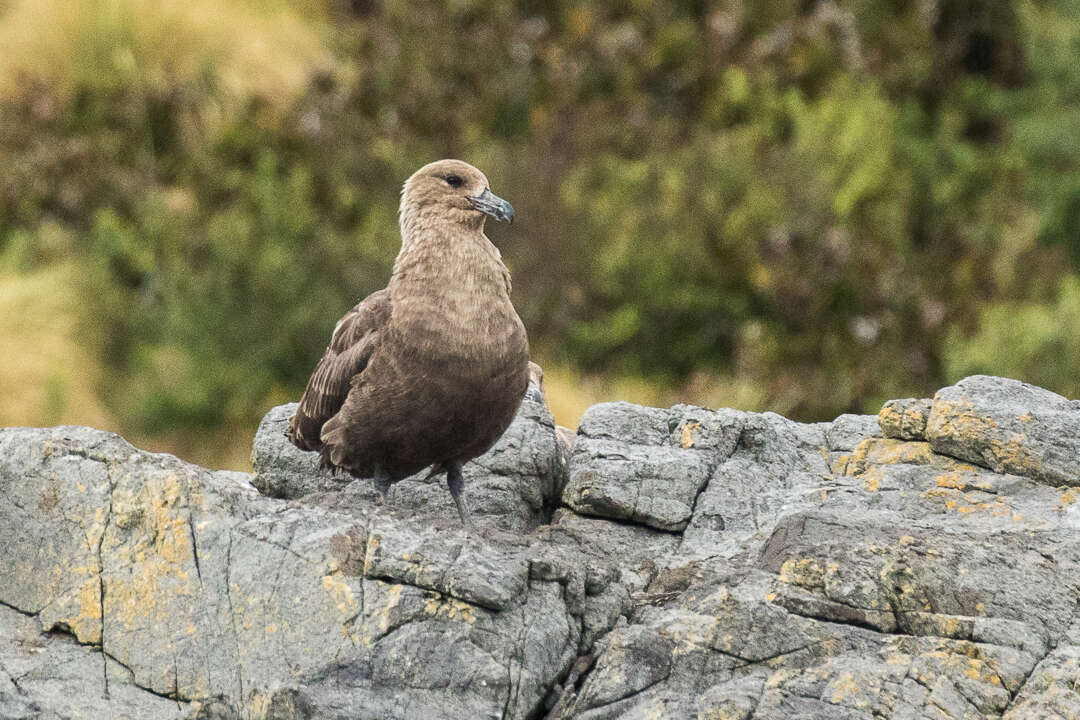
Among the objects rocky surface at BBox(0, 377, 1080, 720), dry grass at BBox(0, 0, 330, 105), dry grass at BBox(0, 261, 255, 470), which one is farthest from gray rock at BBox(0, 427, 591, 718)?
dry grass at BBox(0, 0, 330, 105)

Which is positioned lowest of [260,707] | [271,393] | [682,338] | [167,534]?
[260,707]

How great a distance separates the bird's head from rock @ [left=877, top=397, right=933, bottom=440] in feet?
5.10

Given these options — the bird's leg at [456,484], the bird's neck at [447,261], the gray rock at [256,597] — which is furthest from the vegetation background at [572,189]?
the gray rock at [256,597]

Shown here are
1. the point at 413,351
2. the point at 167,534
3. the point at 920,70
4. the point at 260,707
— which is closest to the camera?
the point at 260,707

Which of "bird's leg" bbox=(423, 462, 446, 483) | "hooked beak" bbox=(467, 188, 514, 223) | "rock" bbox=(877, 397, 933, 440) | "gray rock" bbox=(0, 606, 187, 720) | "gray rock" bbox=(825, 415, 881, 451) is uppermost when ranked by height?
"hooked beak" bbox=(467, 188, 514, 223)

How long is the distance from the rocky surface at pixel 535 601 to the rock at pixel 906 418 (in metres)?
0.19

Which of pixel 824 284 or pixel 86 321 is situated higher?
pixel 824 284

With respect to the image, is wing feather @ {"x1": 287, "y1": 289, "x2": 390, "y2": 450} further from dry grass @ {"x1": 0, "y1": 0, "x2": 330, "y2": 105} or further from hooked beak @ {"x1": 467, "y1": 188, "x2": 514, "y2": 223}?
dry grass @ {"x1": 0, "y1": 0, "x2": 330, "y2": 105}

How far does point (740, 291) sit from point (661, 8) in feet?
12.2

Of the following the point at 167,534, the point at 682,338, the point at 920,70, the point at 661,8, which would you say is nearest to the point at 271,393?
the point at 682,338

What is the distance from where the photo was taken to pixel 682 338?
13898mm

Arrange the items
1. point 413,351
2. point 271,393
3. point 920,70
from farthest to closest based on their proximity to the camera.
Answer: point 920,70, point 271,393, point 413,351

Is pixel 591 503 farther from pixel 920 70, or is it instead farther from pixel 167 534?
pixel 920 70

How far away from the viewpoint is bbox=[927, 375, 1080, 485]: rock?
17.6 feet
